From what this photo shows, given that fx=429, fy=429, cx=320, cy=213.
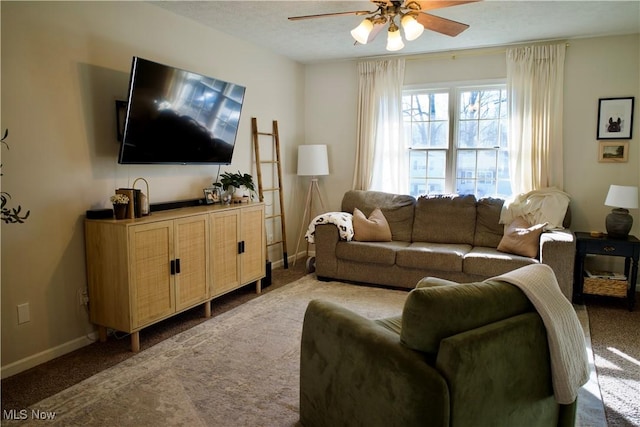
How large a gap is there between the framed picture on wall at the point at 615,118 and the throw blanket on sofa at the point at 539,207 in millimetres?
739

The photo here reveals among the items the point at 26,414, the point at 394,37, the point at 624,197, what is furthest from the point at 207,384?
the point at 624,197

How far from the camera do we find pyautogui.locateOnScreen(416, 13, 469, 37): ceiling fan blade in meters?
2.76

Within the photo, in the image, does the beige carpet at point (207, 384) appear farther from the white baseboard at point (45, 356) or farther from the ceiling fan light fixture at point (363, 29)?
the ceiling fan light fixture at point (363, 29)

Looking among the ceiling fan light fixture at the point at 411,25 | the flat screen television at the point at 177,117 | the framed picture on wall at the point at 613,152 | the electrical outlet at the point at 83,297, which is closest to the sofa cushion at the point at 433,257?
the framed picture on wall at the point at 613,152

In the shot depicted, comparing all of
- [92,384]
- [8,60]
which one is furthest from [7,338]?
[8,60]

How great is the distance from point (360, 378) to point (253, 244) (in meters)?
2.51

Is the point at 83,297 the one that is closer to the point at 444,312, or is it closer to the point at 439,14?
the point at 444,312

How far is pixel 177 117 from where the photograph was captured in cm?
331

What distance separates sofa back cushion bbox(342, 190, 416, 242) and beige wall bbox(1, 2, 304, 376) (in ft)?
7.31

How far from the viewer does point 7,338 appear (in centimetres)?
255

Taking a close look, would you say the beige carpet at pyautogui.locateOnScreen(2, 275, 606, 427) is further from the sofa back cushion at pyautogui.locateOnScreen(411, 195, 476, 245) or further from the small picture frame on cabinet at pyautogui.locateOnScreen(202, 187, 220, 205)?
the sofa back cushion at pyautogui.locateOnScreen(411, 195, 476, 245)

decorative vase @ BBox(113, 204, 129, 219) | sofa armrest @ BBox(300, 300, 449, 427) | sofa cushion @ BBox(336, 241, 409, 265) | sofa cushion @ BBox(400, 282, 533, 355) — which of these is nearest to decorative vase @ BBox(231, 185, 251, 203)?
sofa cushion @ BBox(336, 241, 409, 265)

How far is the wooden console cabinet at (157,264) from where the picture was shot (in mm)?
2803

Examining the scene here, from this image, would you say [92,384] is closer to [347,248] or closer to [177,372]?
[177,372]
